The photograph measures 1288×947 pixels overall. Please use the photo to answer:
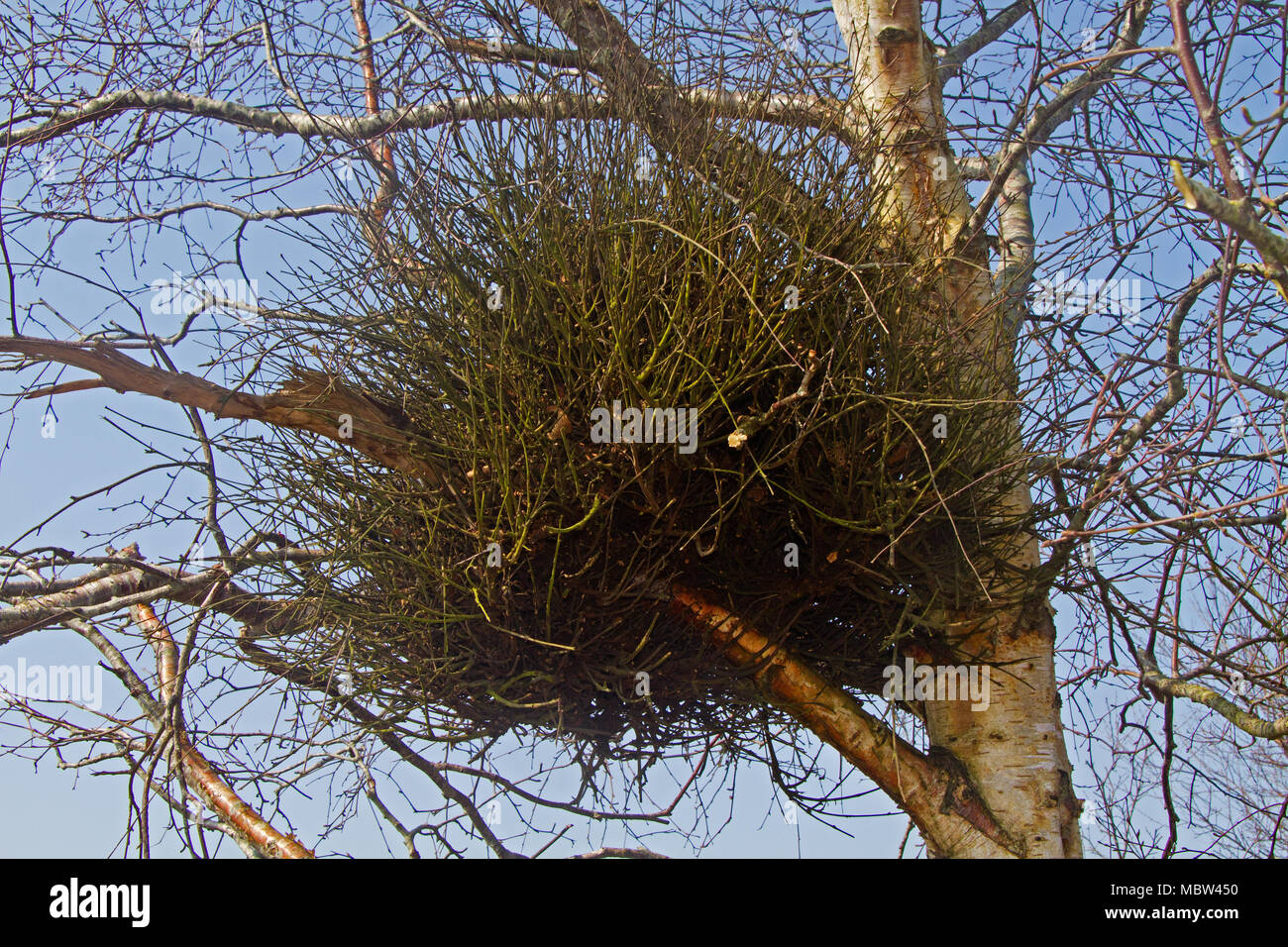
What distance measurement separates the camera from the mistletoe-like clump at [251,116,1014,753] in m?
1.18

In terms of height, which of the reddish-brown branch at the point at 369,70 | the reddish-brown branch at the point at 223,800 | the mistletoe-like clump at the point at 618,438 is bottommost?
the reddish-brown branch at the point at 223,800

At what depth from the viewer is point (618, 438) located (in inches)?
46.3

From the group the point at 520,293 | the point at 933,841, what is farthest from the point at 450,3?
the point at 933,841

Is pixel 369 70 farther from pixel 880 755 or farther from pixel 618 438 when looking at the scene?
pixel 880 755

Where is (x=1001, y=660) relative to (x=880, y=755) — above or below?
above

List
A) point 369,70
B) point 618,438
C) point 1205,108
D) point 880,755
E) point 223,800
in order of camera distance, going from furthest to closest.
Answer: point 369,70 < point 223,800 < point 880,755 < point 618,438 < point 1205,108

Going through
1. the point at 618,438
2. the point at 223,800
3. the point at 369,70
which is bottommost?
the point at 223,800

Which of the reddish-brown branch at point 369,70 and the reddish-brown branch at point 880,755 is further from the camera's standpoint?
the reddish-brown branch at point 369,70

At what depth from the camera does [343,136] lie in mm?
1428

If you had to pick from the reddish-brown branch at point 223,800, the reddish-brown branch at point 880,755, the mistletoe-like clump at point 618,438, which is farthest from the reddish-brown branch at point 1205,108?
the reddish-brown branch at point 223,800

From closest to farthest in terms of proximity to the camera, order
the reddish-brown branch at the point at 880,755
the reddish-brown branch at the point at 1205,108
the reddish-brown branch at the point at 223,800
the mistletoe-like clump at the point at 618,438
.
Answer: the reddish-brown branch at the point at 1205,108
the mistletoe-like clump at the point at 618,438
the reddish-brown branch at the point at 880,755
the reddish-brown branch at the point at 223,800

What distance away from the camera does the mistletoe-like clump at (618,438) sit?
46.5 inches

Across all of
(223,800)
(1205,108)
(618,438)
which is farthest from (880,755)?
(223,800)

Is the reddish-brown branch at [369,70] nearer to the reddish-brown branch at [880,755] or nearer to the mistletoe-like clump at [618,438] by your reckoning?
the mistletoe-like clump at [618,438]
